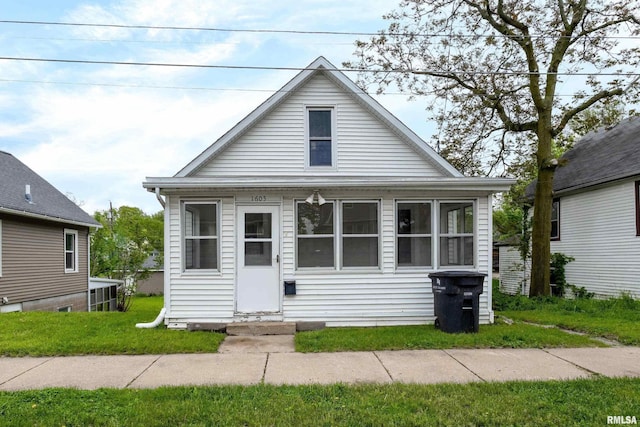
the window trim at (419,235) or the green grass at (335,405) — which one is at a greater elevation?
the window trim at (419,235)

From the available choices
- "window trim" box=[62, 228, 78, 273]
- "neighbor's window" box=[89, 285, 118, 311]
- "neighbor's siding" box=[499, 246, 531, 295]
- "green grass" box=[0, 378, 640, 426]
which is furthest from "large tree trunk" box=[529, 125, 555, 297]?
"neighbor's window" box=[89, 285, 118, 311]

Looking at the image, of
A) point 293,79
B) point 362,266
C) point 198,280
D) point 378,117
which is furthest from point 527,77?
point 198,280

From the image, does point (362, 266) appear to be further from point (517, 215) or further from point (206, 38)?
point (517, 215)

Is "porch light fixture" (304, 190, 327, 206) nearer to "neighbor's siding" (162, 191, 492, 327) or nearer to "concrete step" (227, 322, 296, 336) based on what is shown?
"neighbor's siding" (162, 191, 492, 327)

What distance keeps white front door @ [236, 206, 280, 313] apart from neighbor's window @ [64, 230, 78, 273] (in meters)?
11.5

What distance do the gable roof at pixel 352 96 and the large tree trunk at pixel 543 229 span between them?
5.01 m

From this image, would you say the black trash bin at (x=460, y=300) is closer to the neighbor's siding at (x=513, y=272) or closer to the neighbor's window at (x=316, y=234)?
the neighbor's window at (x=316, y=234)

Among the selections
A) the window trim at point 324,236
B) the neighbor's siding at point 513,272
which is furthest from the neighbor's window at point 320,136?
the neighbor's siding at point 513,272

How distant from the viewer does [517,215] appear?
55.7 feet

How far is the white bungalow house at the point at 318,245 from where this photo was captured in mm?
7691

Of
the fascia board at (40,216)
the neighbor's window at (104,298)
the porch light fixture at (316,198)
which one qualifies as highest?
the porch light fixture at (316,198)

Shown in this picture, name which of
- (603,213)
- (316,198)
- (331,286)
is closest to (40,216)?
(316,198)

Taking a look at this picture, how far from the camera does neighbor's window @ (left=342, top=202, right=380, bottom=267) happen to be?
26.4 feet

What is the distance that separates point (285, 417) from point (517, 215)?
52.1 feet
